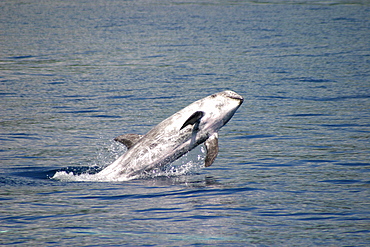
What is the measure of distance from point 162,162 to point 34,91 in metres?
14.2

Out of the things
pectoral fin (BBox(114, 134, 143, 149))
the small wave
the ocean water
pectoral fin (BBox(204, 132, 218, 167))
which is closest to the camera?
the ocean water

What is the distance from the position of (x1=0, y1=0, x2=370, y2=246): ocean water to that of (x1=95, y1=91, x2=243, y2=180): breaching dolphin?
400mm

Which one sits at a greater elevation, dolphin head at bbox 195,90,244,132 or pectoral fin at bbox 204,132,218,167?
dolphin head at bbox 195,90,244,132

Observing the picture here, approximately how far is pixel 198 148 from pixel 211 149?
6.53m

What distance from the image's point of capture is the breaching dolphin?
47.8 feet

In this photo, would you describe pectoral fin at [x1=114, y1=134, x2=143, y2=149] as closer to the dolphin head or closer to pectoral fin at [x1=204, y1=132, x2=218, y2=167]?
the dolphin head

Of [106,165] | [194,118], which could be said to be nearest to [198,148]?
[106,165]

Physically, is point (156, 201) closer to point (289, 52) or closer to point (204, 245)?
point (204, 245)

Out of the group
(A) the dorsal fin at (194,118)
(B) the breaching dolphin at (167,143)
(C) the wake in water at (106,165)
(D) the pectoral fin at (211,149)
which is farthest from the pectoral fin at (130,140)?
(D) the pectoral fin at (211,149)

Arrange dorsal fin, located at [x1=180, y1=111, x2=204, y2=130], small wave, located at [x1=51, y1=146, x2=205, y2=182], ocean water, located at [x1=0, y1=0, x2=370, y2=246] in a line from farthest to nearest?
small wave, located at [x1=51, y1=146, x2=205, y2=182]
dorsal fin, located at [x1=180, y1=111, x2=204, y2=130]
ocean water, located at [x1=0, y1=0, x2=370, y2=246]

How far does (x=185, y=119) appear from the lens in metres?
14.7

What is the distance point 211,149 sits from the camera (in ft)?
48.3

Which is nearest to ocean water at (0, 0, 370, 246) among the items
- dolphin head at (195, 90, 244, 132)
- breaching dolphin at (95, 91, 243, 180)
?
breaching dolphin at (95, 91, 243, 180)

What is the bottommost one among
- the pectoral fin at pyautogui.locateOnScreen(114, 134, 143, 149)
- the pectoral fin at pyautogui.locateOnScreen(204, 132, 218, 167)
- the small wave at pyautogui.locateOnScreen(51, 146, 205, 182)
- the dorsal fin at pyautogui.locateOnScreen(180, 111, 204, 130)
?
the small wave at pyautogui.locateOnScreen(51, 146, 205, 182)
